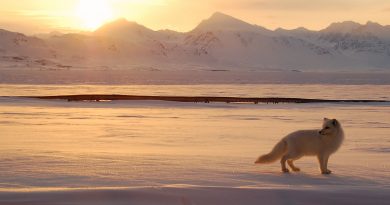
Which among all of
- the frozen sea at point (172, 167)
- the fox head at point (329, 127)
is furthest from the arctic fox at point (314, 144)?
the frozen sea at point (172, 167)

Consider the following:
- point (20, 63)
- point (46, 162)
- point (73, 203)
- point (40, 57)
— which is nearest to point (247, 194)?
point (73, 203)

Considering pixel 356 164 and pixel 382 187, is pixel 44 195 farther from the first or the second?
pixel 356 164

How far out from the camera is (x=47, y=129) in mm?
14094

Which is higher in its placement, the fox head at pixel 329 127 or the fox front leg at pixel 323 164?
the fox head at pixel 329 127

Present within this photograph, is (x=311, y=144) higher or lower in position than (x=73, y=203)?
higher

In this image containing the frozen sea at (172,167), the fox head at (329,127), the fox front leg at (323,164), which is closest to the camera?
the frozen sea at (172,167)

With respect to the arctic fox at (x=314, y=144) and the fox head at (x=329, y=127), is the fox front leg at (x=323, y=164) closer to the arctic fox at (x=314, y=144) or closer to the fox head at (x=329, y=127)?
the arctic fox at (x=314, y=144)

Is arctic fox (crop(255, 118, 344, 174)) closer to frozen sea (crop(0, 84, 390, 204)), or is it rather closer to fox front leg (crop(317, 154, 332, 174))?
fox front leg (crop(317, 154, 332, 174))

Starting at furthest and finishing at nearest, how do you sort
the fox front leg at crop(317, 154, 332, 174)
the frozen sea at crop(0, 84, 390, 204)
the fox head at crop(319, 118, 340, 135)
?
1. the fox front leg at crop(317, 154, 332, 174)
2. the fox head at crop(319, 118, 340, 135)
3. the frozen sea at crop(0, 84, 390, 204)

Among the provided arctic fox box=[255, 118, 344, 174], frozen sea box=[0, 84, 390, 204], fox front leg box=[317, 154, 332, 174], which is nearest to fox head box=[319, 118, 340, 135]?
arctic fox box=[255, 118, 344, 174]

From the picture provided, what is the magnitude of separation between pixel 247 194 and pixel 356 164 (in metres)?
3.65

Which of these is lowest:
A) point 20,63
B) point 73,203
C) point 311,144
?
point 73,203

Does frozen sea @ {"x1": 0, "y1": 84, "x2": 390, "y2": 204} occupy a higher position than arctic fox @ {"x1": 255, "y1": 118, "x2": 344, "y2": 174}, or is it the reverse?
arctic fox @ {"x1": 255, "y1": 118, "x2": 344, "y2": 174}

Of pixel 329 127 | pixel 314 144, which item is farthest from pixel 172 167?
pixel 329 127
